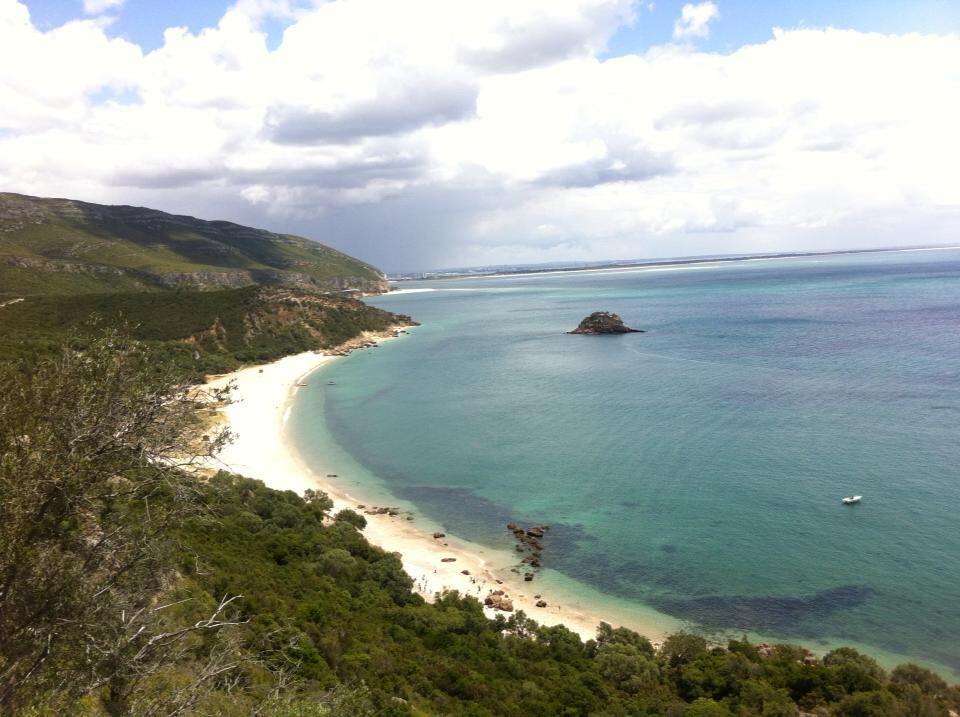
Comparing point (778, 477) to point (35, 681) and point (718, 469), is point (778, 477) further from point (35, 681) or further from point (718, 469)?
point (35, 681)

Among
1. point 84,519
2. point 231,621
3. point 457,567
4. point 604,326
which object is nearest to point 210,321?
point 604,326

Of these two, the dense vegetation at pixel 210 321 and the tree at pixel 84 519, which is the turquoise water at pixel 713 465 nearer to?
the dense vegetation at pixel 210 321

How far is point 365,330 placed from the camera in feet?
450

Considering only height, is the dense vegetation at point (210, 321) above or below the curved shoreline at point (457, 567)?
above

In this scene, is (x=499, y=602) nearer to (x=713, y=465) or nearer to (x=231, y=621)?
(x=231, y=621)

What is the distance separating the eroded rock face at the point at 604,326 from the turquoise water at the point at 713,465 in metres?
25.1

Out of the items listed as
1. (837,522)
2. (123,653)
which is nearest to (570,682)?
(123,653)

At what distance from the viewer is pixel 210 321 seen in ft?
336

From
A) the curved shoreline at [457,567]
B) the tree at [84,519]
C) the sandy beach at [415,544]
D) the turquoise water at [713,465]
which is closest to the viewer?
the tree at [84,519]

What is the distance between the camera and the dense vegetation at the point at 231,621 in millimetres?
8922

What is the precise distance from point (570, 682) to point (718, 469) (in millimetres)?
29472

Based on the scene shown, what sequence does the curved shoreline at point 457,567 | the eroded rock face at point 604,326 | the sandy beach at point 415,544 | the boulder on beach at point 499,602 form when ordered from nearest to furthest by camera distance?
the curved shoreline at point 457,567, the boulder on beach at point 499,602, the sandy beach at point 415,544, the eroded rock face at point 604,326

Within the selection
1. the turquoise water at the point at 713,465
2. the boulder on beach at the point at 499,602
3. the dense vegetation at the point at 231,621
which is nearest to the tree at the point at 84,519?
the dense vegetation at the point at 231,621

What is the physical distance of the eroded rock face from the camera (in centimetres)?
13012
